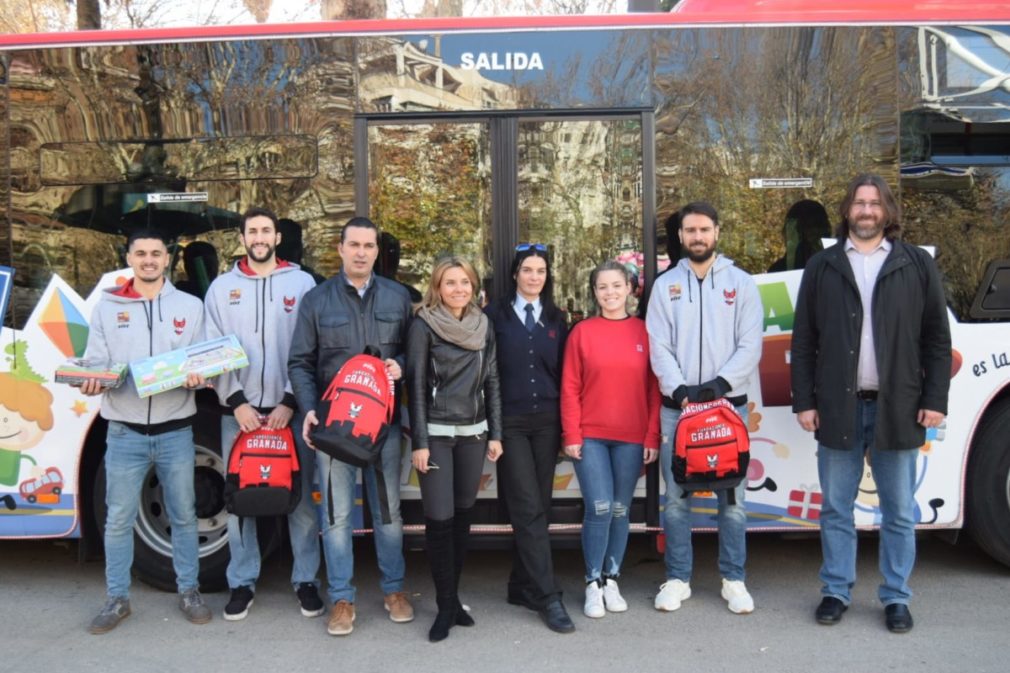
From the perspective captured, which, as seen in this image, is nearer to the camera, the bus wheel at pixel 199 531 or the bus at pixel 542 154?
the bus at pixel 542 154

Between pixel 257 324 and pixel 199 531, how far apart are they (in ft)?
4.48

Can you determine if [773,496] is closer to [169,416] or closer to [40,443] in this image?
[169,416]

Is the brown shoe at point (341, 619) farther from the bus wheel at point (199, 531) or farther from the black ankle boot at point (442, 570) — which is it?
the bus wheel at point (199, 531)

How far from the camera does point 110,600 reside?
14.5 feet

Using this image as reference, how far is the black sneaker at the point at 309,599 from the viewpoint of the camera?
14.7ft

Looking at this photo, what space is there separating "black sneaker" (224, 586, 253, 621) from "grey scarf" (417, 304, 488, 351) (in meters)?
1.72

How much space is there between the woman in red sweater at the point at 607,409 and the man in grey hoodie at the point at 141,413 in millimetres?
1804

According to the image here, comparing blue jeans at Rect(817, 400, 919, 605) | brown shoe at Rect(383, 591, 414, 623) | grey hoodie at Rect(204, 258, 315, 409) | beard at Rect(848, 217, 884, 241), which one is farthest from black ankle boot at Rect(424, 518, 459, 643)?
beard at Rect(848, 217, 884, 241)

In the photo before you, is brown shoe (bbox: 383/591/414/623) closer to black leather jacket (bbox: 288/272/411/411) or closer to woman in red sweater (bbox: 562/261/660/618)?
woman in red sweater (bbox: 562/261/660/618)

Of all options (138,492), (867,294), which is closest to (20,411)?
(138,492)

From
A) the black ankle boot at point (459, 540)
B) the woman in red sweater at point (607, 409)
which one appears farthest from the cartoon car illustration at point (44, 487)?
the woman in red sweater at point (607, 409)

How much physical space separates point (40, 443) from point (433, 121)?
8.72ft

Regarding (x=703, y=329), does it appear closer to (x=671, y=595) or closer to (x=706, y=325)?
(x=706, y=325)

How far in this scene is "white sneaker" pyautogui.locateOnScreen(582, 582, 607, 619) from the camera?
4375 mm
